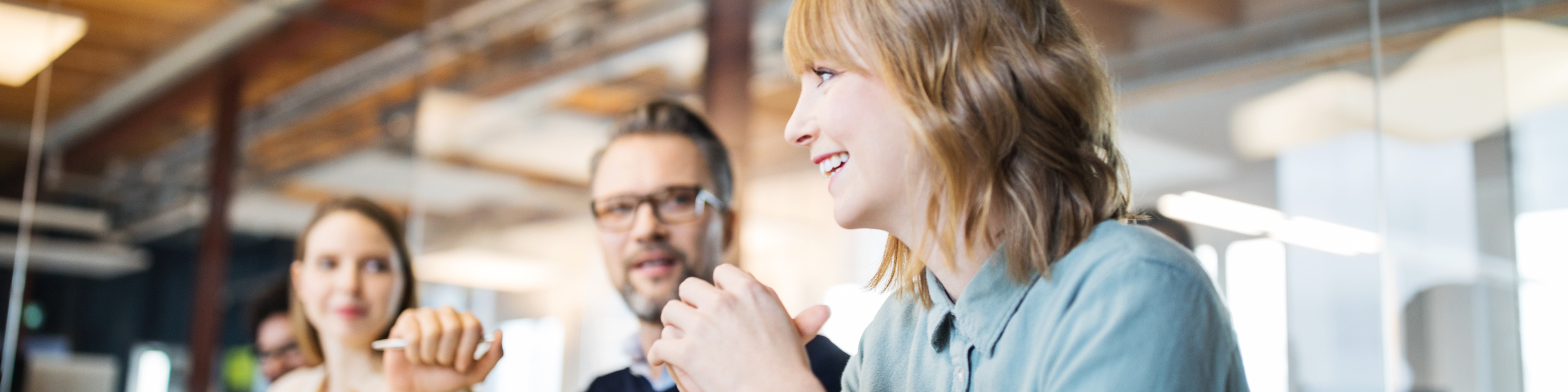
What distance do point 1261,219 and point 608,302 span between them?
2.37 meters

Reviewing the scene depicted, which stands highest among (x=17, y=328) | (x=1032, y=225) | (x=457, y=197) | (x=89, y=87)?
(x=89, y=87)

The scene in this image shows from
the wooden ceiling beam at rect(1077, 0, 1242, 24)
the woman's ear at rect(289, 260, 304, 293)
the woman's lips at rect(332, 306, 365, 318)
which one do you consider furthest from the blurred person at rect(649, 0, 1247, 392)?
the wooden ceiling beam at rect(1077, 0, 1242, 24)

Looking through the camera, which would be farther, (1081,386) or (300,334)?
(300,334)

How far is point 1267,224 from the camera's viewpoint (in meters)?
2.49

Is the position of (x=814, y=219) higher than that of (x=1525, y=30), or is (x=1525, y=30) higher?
(x=1525, y=30)

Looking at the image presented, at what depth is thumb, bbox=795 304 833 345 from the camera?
949 millimetres

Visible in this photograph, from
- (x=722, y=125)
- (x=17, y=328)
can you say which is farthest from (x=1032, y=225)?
(x=17, y=328)

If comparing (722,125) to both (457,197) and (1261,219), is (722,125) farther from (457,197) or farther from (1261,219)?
(1261,219)

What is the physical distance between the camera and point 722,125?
3.86m

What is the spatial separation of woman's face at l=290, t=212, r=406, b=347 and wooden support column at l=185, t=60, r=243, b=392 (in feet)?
9.53

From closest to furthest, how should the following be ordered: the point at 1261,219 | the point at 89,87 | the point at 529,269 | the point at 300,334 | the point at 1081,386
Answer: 1. the point at 1081,386
2. the point at 300,334
3. the point at 1261,219
4. the point at 89,87
5. the point at 529,269

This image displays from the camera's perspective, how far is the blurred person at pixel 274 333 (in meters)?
3.61

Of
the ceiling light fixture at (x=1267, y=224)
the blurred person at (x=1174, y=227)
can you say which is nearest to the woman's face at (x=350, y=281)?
the blurred person at (x=1174, y=227)

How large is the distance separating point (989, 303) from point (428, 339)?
3.07 ft
